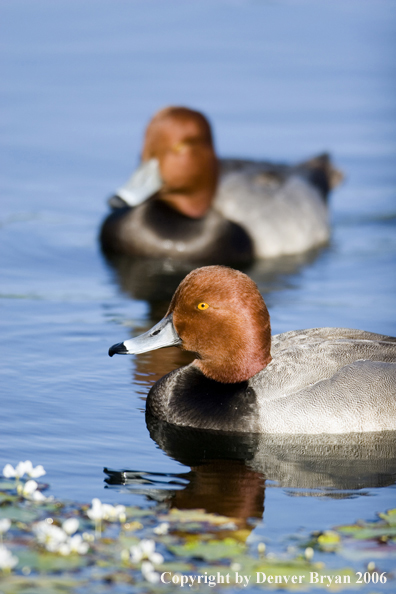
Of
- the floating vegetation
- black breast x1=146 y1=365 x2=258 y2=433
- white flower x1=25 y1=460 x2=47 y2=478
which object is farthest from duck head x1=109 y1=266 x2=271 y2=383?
the floating vegetation

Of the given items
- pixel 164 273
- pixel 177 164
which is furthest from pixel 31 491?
pixel 177 164

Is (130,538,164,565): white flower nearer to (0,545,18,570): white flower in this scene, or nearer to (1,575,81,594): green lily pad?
(1,575,81,594): green lily pad

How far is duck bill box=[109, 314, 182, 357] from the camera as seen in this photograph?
6711 millimetres

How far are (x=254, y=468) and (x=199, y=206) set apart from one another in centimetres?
543

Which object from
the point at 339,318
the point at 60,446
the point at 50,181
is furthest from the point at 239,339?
the point at 50,181

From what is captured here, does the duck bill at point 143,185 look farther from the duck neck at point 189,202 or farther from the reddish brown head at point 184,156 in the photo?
the duck neck at point 189,202

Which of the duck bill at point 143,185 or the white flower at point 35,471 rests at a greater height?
the duck bill at point 143,185

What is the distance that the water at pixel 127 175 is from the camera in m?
6.28

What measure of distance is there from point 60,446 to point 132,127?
29.3 feet

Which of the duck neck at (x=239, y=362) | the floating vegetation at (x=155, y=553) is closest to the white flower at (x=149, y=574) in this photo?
the floating vegetation at (x=155, y=553)

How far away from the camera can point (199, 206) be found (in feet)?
36.9

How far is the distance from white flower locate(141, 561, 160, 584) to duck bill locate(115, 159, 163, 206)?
253 inches

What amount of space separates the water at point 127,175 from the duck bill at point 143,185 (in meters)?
0.79

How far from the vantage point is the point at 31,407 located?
7.03 m
